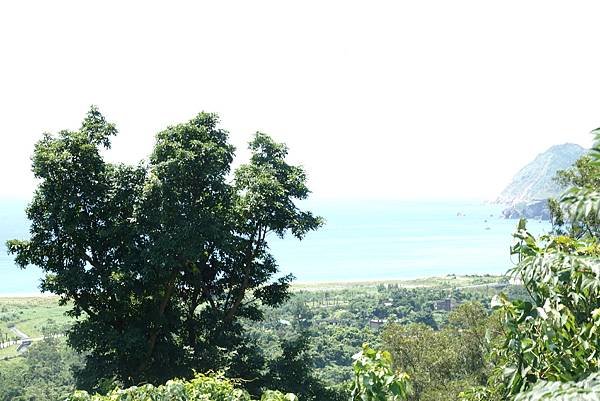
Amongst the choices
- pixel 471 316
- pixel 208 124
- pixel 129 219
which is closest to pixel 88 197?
pixel 129 219

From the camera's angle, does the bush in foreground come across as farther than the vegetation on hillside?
No

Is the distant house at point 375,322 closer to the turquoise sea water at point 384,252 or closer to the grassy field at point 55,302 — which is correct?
the turquoise sea water at point 384,252

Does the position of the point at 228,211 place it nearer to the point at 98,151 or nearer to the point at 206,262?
the point at 206,262

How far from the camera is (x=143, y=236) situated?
25.7 feet

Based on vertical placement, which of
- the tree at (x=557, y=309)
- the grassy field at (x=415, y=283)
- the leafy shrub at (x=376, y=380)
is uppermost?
the tree at (x=557, y=309)

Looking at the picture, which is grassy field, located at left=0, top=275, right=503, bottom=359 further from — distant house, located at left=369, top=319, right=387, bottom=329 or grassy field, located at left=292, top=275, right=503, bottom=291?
distant house, located at left=369, top=319, right=387, bottom=329

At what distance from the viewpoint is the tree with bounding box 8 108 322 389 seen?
7406mm

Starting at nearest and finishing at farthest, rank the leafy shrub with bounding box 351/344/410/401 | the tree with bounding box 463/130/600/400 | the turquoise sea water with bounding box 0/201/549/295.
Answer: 1. the tree with bounding box 463/130/600/400
2. the leafy shrub with bounding box 351/344/410/401
3. the turquoise sea water with bounding box 0/201/549/295

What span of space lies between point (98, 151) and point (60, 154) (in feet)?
1.94

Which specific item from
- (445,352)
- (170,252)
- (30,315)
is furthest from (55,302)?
(170,252)

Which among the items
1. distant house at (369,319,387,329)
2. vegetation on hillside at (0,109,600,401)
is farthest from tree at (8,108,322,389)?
distant house at (369,319,387,329)

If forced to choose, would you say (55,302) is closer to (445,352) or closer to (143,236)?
(445,352)

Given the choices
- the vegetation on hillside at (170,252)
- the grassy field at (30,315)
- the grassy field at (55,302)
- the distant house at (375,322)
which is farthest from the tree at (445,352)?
the grassy field at (30,315)

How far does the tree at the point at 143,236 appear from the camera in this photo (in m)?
7.41
